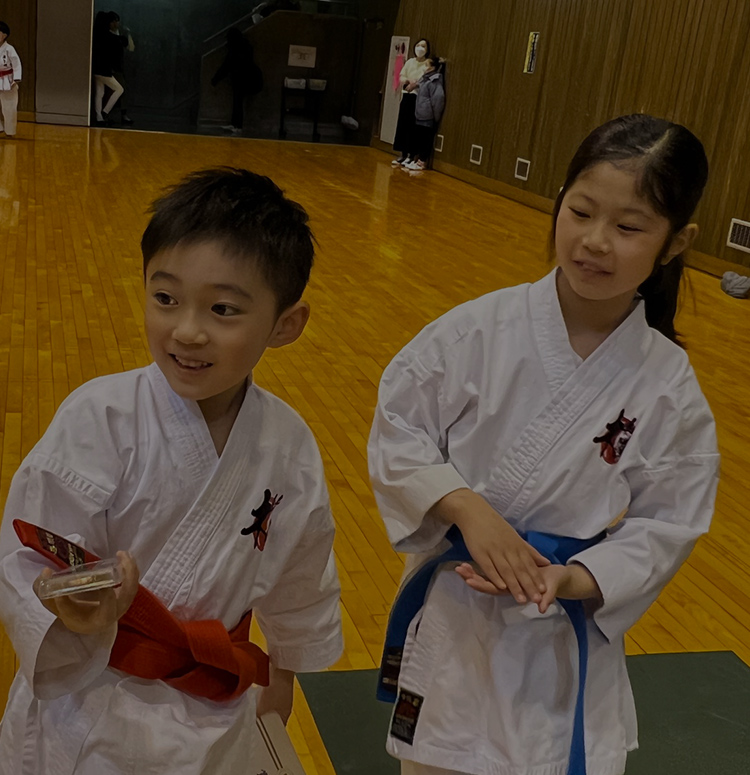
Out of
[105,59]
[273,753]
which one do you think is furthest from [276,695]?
[105,59]

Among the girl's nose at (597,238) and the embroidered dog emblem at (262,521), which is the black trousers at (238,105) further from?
the embroidered dog emblem at (262,521)

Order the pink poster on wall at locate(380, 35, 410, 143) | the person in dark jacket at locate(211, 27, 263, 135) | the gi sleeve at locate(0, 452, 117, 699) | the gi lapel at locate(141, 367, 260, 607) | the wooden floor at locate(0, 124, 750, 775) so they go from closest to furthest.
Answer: the gi sleeve at locate(0, 452, 117, 699) → the gi lapel at locate(141, 367, 260, 607) → the wooden floor at locate(0, 124, 750, 775) → the pink poster on wall at locate(380, 35, 410, 143) → the person in dark jacket at locate(211, 27, 263, 135)

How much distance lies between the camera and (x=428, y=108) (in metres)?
12.2

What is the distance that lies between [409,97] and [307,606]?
12.0 m

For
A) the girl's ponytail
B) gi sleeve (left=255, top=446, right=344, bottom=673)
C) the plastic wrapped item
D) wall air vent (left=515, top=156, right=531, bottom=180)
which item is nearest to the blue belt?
gi sleeve (left=255, top=446, right=344, bottom=673)

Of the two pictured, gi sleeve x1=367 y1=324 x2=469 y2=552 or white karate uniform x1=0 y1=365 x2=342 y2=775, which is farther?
gi sleeve x1=367 y1=324 x2=469 y2=552

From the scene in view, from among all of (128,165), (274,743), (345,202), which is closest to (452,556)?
(274,743)

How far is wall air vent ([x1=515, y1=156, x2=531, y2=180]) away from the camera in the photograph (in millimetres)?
10398

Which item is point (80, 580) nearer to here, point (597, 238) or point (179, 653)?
point (179, 653)

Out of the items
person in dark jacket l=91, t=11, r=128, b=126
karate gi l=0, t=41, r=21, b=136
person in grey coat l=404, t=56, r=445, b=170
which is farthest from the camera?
person in dark jacket l=91, t=11, r=128, b=126

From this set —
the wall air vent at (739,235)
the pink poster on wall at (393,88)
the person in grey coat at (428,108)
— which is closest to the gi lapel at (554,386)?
the wall air vent at (739,235)

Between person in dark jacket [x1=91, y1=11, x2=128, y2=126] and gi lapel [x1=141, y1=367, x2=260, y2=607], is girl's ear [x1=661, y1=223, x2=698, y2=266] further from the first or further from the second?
person in dark jacket [x1=91, y1=11, x2=128, y2=126]

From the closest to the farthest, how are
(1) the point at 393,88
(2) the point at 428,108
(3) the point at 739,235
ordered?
(3) the point at 739,235
(2) the point at 428,108
(1) the point at 393,88

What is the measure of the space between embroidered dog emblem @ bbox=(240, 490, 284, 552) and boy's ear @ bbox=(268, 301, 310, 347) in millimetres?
203
